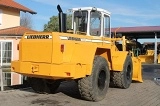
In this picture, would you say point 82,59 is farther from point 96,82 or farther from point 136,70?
point 136,70

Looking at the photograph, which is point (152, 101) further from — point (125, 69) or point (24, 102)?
point (24, 102)

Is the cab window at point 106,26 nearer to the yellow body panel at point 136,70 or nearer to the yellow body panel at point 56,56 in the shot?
the yellow body panel at point 56,56

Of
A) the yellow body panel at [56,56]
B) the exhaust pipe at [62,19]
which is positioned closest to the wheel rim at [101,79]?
the yellow body panel at [56,56]

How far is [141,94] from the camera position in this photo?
10.4m

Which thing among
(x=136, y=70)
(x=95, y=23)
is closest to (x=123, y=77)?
(x=136, y=70)

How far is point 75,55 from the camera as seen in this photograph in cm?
836

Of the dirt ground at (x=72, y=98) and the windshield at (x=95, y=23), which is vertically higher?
the windshield at (x=95, y=23)

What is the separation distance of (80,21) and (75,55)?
6.69ft

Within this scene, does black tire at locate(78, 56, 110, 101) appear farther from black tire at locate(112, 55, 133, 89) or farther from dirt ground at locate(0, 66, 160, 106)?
black tire at locate(112, 55, 133, 89)

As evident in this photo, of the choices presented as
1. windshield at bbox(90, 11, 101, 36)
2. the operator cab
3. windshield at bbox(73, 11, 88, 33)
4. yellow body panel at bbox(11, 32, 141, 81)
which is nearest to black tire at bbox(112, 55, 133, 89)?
the operator cab

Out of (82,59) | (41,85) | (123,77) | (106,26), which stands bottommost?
(41,85)

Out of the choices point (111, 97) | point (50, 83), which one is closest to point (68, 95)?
point (50, 83)

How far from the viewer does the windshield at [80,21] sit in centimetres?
988

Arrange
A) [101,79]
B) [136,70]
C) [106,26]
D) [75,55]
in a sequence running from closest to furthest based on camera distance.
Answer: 1. [75,55]
2. [101,79]
3. [106,26]
4. [136,70]
